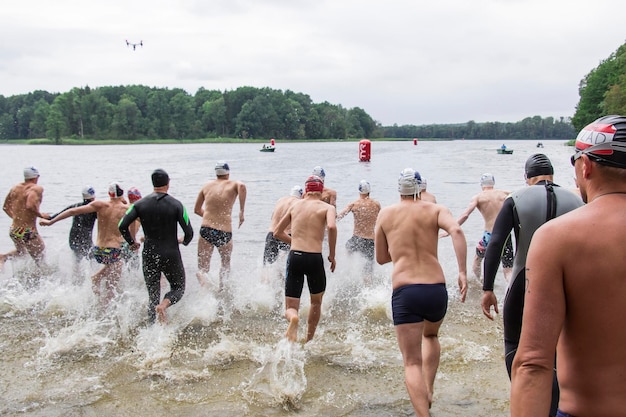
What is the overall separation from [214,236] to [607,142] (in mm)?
6806

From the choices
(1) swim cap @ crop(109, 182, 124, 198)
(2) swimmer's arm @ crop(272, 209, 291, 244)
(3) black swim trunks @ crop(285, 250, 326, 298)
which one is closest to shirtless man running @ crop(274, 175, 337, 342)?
(3) black swim trunks @ crop(285, 250, 326, 298)

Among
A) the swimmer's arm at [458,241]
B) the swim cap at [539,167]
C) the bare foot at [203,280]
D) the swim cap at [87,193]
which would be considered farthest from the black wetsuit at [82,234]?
the swim cap at [539,167]

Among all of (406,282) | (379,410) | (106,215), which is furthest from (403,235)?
(106,215)

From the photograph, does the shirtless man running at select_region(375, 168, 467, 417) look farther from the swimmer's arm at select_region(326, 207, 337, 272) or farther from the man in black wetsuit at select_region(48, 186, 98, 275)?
the man in black wetsuit at select_region(48, 186, 98, 275)

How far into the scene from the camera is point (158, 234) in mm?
5801

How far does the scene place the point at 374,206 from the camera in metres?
8.80

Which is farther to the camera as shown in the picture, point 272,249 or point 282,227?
point 272,249

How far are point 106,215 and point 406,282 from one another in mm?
4652

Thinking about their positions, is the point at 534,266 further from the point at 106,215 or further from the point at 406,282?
the point at 106,215

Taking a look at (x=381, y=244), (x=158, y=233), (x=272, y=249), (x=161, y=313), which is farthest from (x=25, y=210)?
(x=381, y=244)

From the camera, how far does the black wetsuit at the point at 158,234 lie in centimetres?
572

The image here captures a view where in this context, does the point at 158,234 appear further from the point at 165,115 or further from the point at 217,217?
the point at 165,115

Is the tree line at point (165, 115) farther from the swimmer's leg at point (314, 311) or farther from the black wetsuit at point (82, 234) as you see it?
the swimmer's leg at point (314, 311)

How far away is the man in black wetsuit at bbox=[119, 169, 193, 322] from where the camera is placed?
5723mm
